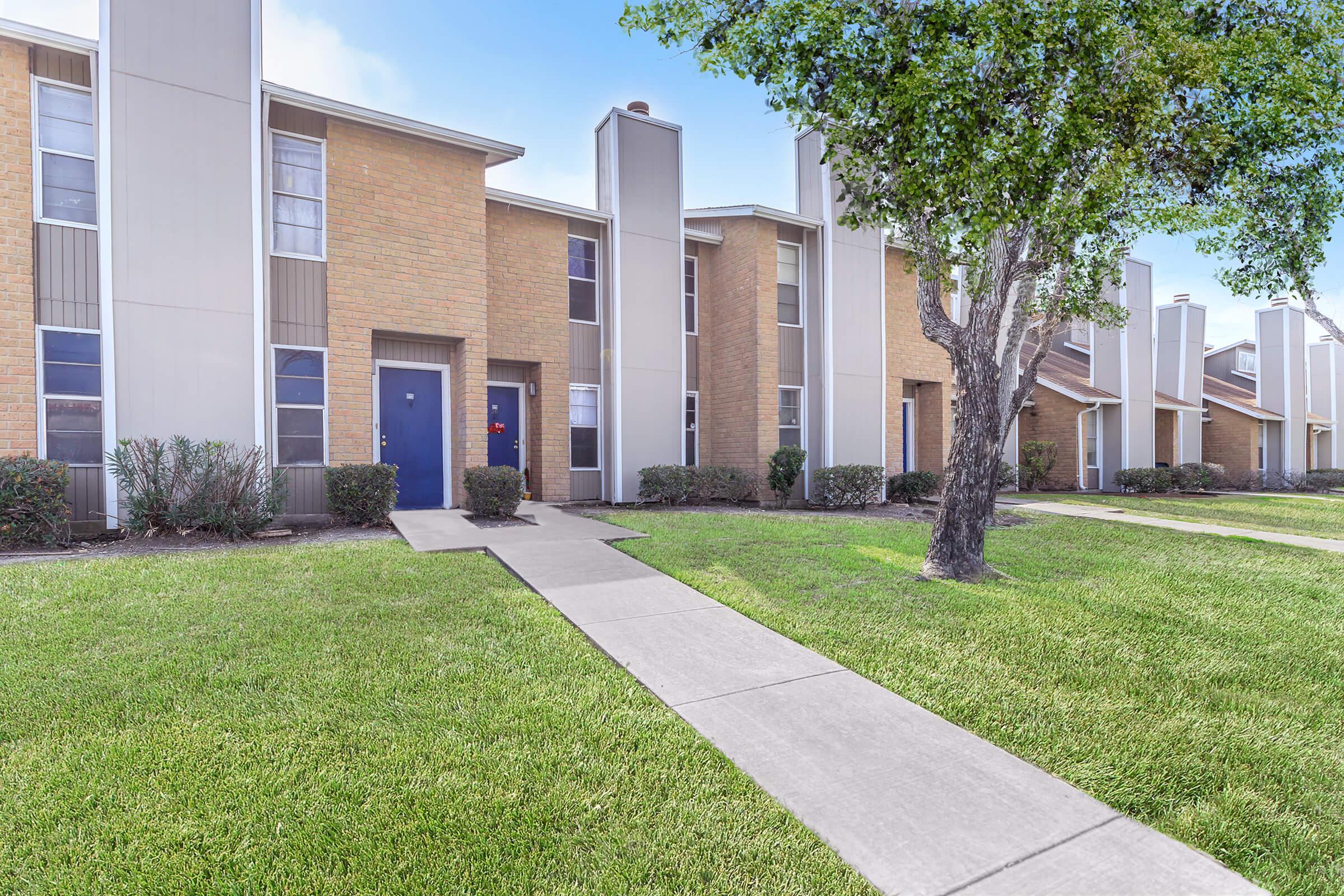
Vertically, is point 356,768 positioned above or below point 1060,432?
below

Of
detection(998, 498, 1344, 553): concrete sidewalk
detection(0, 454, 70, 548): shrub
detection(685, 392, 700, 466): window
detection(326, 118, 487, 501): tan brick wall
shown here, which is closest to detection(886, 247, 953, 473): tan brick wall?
detection(998, 498, 1344, 553): concrete sidewalk

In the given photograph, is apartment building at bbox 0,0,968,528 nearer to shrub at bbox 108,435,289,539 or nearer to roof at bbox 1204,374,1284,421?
shrub at bbox 108,435,289,539

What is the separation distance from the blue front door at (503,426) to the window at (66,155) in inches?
241

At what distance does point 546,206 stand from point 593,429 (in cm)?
434

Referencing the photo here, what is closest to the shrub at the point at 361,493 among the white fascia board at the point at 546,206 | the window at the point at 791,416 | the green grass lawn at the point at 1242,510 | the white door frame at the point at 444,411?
the white door frame at the point at 444,411

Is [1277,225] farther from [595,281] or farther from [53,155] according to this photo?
[53,155]

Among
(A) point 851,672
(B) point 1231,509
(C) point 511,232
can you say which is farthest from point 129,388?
(B) point 1231,509

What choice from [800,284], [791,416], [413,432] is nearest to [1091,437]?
[791,416]

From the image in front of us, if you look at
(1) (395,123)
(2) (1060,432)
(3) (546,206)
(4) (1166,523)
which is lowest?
(4) (1166,523)

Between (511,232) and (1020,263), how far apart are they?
8.74 metres

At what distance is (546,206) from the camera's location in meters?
12.1

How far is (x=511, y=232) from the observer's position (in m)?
12.1

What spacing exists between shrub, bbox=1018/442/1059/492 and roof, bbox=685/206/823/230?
10.3m

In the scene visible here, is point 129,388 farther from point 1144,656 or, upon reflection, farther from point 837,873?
point 1144,656
